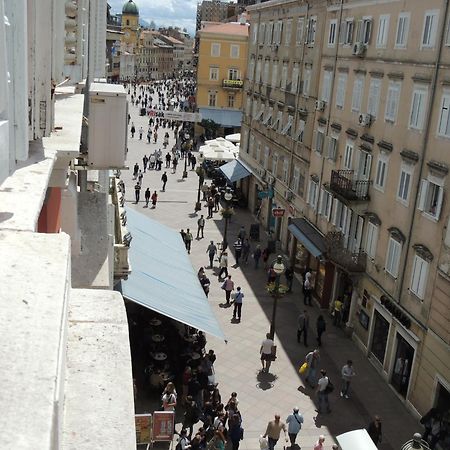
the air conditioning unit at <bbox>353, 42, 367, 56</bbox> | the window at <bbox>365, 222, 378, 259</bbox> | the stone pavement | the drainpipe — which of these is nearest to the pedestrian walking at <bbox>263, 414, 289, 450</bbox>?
the stone pavement

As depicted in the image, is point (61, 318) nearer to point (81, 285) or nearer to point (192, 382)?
point (81, 285)

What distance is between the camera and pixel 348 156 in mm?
23766

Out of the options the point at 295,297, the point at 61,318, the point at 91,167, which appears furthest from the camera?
the point at 295,297

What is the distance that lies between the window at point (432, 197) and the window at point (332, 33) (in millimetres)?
10556

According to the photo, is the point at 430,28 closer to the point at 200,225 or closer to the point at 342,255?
the point at 342,255

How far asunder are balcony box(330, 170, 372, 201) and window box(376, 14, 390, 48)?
4533 millimetres

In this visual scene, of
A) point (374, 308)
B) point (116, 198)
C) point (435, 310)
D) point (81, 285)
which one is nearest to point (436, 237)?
point (435, 310)

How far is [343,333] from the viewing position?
23141mm

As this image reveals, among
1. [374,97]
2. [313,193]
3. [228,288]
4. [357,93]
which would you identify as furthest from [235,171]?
[374,97]

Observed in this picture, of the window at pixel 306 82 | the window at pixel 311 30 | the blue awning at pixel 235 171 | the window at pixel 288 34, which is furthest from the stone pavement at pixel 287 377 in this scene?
the blue awning at pixel 235 171

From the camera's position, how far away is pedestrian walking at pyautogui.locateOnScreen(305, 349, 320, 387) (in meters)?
18.4

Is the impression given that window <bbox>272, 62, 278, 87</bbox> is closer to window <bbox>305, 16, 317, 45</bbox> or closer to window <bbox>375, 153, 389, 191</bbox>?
window <bbox>305, 16, 317, 45</bbox>

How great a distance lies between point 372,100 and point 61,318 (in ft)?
69.4

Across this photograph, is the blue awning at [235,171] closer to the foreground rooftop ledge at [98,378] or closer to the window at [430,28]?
the window at [430,28]
